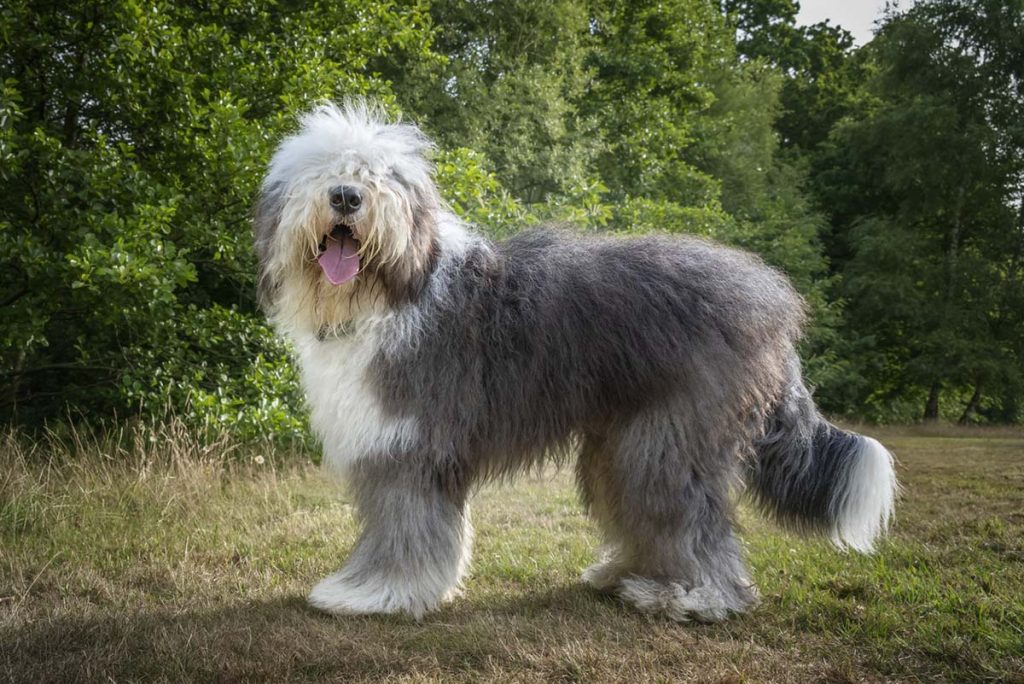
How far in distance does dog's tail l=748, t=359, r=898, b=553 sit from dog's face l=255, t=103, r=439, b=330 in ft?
5.55

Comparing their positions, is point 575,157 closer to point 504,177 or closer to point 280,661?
point 504,177

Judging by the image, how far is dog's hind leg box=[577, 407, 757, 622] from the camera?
3555mm

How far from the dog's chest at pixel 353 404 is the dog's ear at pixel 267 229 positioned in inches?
11.4

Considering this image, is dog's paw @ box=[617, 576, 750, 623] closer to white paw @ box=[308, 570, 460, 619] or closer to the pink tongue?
white paw @ box=[308, 570, 460, 619]

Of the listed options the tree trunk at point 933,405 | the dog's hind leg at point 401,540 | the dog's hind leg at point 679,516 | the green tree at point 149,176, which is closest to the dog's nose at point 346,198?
the dog's hind leg at point 401,540

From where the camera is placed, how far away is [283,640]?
330cm

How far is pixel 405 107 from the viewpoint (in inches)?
501

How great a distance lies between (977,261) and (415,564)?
1248cm

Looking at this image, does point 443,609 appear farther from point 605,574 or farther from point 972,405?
point 972,405

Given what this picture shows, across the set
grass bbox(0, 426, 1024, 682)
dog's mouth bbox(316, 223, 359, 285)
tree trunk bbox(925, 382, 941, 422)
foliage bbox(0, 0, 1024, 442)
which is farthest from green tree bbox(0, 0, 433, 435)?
→ tree trunk bbox(925, 382, 941, 422)

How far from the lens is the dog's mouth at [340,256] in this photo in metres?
3.40

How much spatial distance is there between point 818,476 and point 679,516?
0.67m

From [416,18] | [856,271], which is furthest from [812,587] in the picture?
[856,271]

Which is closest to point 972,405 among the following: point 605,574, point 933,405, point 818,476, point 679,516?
point 933,405
